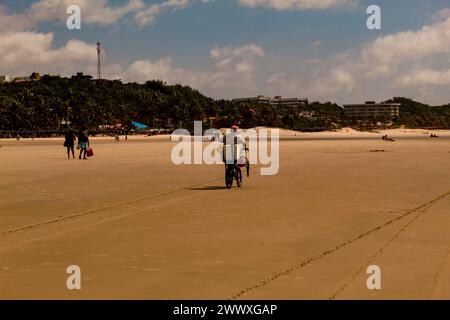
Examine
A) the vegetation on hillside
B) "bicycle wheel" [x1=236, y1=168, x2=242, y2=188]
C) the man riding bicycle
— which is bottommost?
"bicycle wheel" [x1=236, y1=168, x2=242, y2=188]

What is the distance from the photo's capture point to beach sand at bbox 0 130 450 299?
695 cm

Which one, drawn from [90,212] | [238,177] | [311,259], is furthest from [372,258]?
[238,177]

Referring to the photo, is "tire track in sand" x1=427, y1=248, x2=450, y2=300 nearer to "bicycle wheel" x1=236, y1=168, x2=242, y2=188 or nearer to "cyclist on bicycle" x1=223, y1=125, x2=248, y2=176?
"cyclist on bicycle" x1=223, y1=125, x2=248, y2=176

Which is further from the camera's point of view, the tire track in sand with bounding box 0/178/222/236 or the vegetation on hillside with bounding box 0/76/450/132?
the vegetation on hillside with bounding box 0/76/450/132

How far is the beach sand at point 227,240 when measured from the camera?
6949 millimetres

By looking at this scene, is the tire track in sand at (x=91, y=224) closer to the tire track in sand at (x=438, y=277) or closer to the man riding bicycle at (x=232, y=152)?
the man riding bicycle at (x=232, y=152)

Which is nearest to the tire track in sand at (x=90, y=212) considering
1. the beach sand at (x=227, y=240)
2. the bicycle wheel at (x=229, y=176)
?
the beach sand at (x=227, y=240)

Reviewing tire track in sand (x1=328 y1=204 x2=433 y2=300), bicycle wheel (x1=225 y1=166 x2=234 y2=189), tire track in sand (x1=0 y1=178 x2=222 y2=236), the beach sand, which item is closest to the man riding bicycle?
bicycle wheel (x1=225 y1=166 x2=234 y2=189)

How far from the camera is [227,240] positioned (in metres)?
10.1

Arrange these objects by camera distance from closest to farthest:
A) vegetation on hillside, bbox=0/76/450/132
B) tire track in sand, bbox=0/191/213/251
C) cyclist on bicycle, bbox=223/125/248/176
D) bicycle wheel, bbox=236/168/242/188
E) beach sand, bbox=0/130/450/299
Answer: beach sand, bbox=0/130/450/299
tire track in sand, bbox=0/191/213/251
cyclist on bicycle, bbox=223/125/248/176
bicycle wheel, bbox=236/168/242/188
vegetation on hillside, bbox=0/76/450/132

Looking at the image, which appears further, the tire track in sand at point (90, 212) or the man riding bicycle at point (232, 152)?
the man riding bicycle at point (232, 152)

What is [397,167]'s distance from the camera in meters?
27.3

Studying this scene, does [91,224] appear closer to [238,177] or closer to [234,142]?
[234,142]
